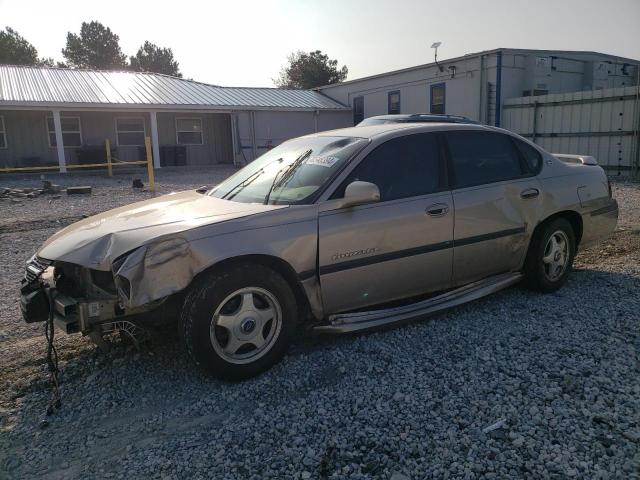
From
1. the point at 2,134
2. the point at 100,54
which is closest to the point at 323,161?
the point at 2,134

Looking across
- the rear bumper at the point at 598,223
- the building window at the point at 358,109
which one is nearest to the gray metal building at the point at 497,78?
the building window at the point at 358,109

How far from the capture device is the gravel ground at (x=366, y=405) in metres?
2.53

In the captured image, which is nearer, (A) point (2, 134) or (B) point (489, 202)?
(B) point (489, 202)

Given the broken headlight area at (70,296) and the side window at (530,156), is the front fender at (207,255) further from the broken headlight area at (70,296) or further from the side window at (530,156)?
the side window at (530,156)

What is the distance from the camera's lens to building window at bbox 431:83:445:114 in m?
21.8

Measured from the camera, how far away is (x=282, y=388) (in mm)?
3254

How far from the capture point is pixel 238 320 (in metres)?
3.27

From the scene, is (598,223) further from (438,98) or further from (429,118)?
(438,98)

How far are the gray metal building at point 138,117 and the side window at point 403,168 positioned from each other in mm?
19105

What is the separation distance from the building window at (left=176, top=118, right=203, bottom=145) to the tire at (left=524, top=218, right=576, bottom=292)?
74.3 ft

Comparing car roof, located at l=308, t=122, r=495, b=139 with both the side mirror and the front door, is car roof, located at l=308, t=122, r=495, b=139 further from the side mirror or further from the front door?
the side mirror

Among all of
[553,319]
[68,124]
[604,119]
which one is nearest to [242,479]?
[553,319]

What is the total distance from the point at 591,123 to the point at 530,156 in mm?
13605

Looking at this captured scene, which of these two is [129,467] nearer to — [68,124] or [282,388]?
[282,388]
